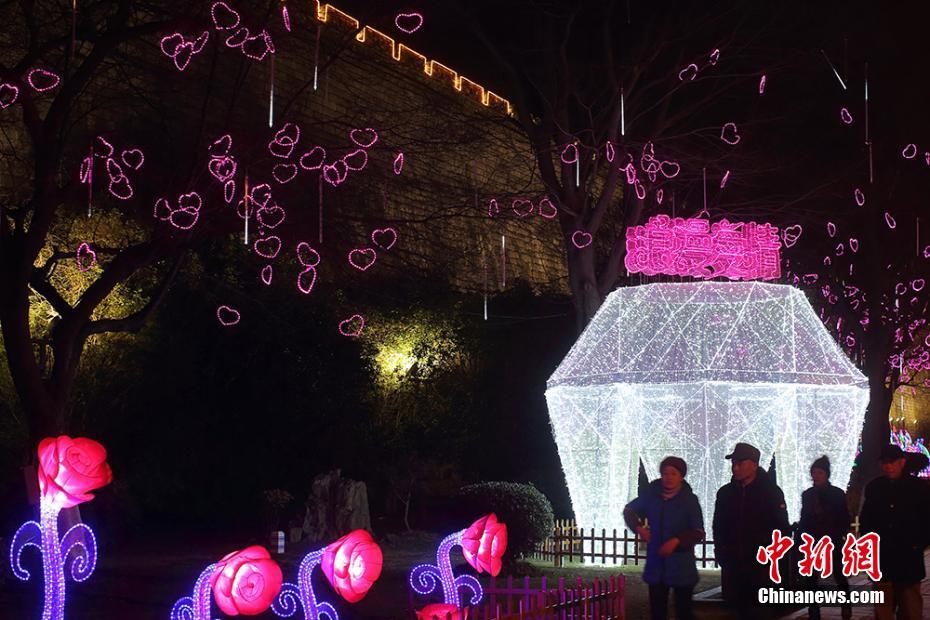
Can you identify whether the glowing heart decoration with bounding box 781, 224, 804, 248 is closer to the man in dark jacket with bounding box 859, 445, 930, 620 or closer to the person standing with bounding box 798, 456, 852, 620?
the person standing with bounding box 798, 456, 852, 620

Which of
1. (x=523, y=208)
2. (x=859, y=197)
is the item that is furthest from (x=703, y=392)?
(x=859, y=197)

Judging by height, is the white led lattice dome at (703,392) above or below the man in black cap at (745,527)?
above

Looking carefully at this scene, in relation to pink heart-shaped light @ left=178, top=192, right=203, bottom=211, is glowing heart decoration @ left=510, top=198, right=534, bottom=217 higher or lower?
higher

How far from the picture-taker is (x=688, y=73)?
19.7 meters

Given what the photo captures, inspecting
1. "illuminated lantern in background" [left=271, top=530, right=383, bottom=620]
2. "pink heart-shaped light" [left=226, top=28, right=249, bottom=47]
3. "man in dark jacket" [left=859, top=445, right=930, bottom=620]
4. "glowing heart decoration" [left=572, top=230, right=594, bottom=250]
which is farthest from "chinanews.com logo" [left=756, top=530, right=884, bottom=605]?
"glowing heart decoration" [left=572, top=230, right=594, bottom=250]

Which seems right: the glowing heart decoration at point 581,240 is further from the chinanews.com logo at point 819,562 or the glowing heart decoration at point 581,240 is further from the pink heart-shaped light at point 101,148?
the chinanews.com logo at point 819,562

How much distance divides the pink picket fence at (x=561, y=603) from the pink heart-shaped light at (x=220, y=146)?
5633 millimetres

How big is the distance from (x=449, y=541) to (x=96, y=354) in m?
11.7

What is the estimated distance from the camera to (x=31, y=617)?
35.6 ft

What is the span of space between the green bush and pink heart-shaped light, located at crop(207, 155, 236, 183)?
15.0 feet

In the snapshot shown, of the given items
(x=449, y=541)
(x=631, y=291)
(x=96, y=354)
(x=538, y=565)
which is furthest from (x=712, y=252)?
(x=96, y=354)

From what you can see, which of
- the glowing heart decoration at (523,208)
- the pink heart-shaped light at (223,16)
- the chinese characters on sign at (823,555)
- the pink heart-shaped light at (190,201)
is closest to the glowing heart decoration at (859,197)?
the glowing heart decoration at (523,208)

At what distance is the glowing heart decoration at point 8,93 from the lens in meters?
11.3

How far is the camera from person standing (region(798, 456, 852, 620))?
10453 mm
